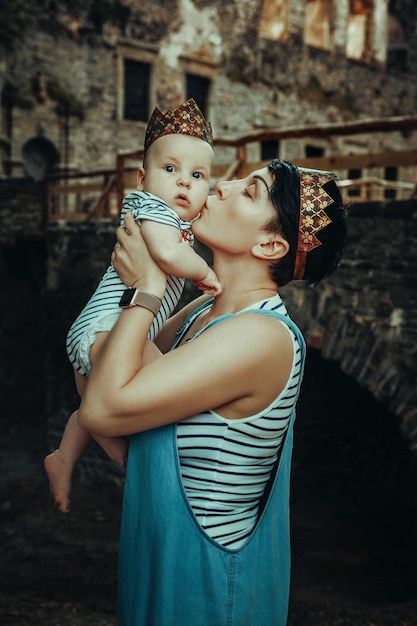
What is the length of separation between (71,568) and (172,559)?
6.67m

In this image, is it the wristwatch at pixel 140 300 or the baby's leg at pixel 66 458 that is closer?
the wristwatch at pixel 140 300

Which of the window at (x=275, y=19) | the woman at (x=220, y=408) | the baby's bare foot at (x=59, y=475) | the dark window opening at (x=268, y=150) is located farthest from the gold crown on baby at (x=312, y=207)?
the window at (x=275, y=19)

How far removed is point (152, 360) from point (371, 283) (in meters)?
5.47

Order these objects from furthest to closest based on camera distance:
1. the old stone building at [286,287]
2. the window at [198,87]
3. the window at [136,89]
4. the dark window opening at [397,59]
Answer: the dark window opening at [397,59] → the window at [198,87] → the window at [136,89] → the old stone building at [286,287]

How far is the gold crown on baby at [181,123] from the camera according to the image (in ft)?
6.57

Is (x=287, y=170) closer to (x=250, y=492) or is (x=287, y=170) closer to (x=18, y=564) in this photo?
(x=250, y=492)

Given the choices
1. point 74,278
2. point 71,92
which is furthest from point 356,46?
point 74,278

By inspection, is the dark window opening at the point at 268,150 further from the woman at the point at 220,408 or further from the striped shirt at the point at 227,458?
the striped shirt at the point at 227,458

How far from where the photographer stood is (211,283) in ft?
6.15

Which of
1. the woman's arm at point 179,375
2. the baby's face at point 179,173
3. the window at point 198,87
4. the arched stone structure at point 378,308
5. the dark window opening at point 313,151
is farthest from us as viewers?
the dark window opening at point 313,151

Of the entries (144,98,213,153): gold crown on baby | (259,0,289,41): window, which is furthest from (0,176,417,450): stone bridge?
(259,0,289,41): window

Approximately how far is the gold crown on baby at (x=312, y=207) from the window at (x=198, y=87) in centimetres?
1698

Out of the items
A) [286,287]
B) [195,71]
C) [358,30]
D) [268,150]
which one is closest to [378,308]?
[286,287]

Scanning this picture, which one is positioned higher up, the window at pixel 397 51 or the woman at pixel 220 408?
the window at pixel 397 51
